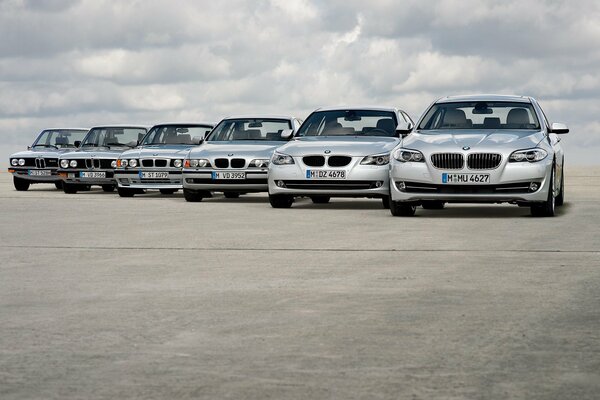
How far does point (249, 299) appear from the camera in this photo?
8.06m

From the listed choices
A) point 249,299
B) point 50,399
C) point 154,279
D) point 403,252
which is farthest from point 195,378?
point 403,252

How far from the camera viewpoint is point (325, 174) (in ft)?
61.8

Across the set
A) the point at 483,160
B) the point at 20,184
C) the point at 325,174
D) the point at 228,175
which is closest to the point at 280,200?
the point at 325,174

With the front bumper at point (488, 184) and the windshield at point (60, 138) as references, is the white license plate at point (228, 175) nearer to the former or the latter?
the front bumper at point (488, 184)

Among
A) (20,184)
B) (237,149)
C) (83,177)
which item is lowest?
(20,184)

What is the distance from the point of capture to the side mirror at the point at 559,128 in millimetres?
17438

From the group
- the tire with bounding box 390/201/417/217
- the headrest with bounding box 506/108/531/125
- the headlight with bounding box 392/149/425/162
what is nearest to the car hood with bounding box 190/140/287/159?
the tire with bounding box 390/201/417/217

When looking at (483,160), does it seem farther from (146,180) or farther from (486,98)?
(146,180)

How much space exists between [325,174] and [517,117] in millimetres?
3101

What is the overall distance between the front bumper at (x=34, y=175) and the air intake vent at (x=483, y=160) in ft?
48.6

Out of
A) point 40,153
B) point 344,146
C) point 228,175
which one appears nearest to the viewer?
point 344,146

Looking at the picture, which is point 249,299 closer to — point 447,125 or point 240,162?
point 447,125

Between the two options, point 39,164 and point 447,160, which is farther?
point 39,164

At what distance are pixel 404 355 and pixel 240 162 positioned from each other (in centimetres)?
1555
